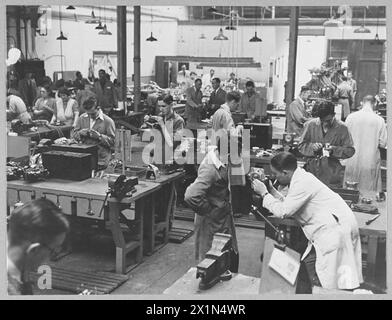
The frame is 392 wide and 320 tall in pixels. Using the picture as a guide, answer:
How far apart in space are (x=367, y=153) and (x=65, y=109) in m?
3.81

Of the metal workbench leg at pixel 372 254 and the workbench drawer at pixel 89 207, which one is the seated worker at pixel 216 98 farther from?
the metal workbench leg at pixel 372 254

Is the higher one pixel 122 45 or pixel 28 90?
pixel 122 45

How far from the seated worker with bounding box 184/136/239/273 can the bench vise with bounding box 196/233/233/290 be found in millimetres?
487

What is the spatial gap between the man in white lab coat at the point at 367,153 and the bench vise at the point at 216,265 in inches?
73.1

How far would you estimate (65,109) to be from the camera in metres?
A: 6.33

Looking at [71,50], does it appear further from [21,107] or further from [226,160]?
[226,160]

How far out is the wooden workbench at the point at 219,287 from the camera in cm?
260

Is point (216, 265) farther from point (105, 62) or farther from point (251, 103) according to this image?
point (105, 62)

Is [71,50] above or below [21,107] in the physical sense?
above

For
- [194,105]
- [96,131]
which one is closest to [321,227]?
[96,131]

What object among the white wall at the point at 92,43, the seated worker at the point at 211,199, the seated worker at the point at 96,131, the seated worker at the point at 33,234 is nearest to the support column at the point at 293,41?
the seated worker at the point at 96,131

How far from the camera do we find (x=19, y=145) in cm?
464
